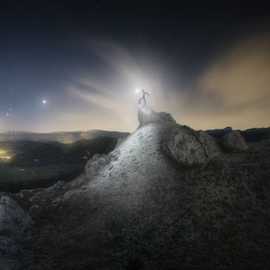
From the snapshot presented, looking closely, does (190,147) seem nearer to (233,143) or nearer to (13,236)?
(233,143)

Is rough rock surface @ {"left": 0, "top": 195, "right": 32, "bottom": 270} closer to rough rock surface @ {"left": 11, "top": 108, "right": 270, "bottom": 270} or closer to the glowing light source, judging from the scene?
rough rock surface @ {"left": 11, "top": 108, "right": 270, "bottom": 270}

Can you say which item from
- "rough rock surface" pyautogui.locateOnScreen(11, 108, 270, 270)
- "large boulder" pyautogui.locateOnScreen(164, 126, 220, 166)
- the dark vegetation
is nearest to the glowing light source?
the dark vegetation

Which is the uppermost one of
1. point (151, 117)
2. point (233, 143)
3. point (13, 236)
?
point (151, 117)

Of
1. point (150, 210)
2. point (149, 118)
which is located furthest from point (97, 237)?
point (149, 118)

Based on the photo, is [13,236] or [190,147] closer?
[13,236]

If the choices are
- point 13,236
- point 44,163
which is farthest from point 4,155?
point 13,236

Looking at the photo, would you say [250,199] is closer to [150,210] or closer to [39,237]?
[150,210]

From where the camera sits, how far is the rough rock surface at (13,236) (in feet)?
57.8

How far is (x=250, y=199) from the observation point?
22922 millimetres

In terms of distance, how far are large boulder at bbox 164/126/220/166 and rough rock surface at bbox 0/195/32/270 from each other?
1950 centimetres

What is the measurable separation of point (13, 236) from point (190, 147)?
22.6m

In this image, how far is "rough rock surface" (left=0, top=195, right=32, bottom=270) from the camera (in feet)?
57.8

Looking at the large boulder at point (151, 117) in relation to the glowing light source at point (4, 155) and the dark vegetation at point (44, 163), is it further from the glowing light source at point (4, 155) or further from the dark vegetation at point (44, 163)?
the glowing light source at point (4, 155)

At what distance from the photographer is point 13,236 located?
2095 centimetres
